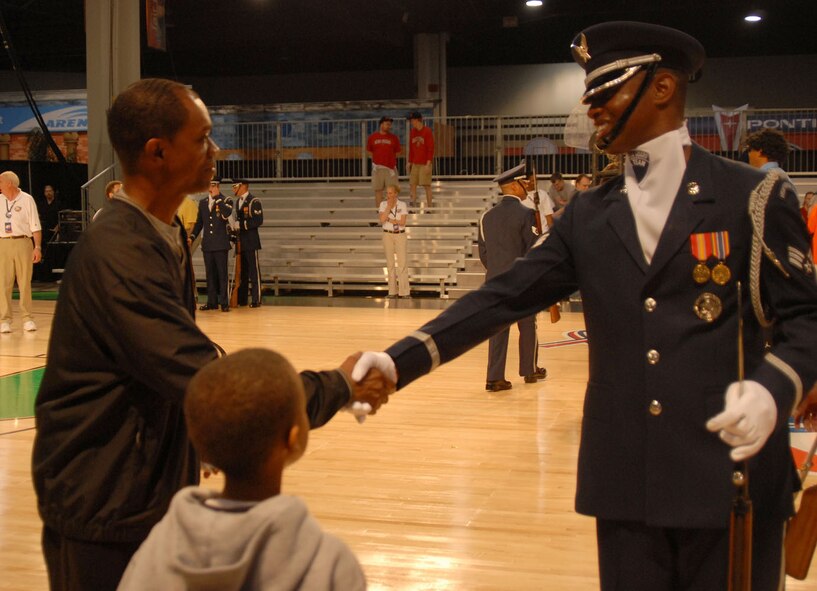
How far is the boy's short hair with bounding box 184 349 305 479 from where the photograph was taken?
58.2 inches

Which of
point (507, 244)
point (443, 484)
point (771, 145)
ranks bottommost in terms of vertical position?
point (443, 484)

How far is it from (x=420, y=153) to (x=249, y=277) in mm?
4364

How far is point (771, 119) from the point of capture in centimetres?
1886

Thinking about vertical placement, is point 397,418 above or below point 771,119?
below

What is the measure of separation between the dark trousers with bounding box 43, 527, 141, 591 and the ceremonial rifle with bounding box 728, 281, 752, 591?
1.15 m

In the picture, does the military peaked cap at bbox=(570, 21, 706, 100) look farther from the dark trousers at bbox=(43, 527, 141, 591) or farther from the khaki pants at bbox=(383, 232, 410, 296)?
the khaki pants at bbox=(383, 232, 410, 296)

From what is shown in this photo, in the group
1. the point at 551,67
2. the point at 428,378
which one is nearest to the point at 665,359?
the point at 428,378

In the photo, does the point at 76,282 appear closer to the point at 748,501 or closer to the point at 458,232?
the point at 748,501

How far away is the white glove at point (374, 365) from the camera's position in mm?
2182

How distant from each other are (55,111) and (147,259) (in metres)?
21.4

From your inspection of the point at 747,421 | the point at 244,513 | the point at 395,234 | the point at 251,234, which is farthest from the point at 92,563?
the point at 395,234

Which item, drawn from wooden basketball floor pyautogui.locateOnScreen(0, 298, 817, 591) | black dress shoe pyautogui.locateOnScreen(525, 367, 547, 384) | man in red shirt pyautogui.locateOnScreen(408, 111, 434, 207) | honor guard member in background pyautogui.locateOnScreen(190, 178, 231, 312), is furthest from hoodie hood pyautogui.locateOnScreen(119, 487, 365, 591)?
man in red shirt pyautogui.locateOnScreen(408, 111, 434, 207)

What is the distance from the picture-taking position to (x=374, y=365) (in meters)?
2.22

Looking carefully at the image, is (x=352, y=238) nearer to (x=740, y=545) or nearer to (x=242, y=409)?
(x=740, y=545)
